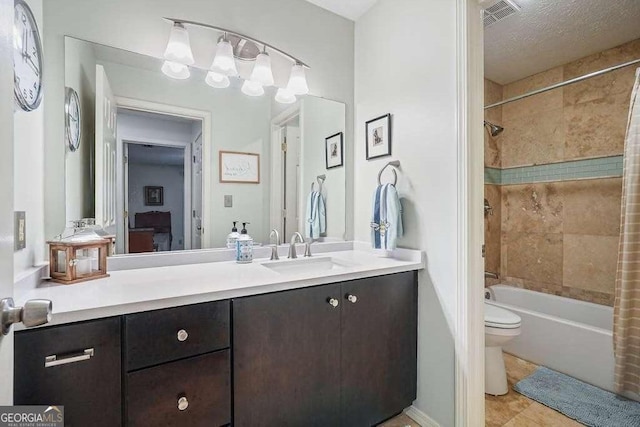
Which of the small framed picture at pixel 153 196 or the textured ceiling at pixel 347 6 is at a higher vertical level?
the textured ceiling at pixel 347 6

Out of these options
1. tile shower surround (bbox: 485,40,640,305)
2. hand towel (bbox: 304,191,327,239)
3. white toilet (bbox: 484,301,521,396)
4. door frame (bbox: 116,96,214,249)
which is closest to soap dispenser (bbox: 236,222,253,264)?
door frame (bbox: 116,96,214,249)

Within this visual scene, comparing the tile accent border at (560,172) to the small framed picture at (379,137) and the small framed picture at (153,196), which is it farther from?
the small framed picture at (153,196)

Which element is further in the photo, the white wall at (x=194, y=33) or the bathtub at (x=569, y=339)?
the bathtub at (x=569, y=339)

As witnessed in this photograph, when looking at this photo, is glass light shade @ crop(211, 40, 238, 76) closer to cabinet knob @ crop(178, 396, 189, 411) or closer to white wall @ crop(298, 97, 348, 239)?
white wall @ crop(298, 97, 348, 239)

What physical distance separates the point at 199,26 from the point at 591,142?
10.1 feet

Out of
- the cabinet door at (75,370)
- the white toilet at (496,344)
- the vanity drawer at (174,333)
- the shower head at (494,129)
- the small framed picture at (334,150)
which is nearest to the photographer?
the cabinet door at (75,370)

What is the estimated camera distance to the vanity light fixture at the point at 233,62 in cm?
149

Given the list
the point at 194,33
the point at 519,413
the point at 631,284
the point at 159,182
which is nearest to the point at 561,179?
the point at 631,284

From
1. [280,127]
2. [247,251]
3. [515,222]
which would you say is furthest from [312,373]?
[515,222]

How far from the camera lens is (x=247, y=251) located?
1619 mm

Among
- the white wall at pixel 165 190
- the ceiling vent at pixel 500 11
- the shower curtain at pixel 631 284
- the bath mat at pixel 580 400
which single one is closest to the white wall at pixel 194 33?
the white wall at pixel 165 190

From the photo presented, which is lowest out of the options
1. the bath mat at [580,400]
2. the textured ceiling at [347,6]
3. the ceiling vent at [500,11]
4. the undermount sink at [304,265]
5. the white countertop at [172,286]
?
the bath mat at [580,400]

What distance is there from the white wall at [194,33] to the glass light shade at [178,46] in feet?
0.19

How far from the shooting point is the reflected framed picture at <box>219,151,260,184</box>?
1.70 meters
